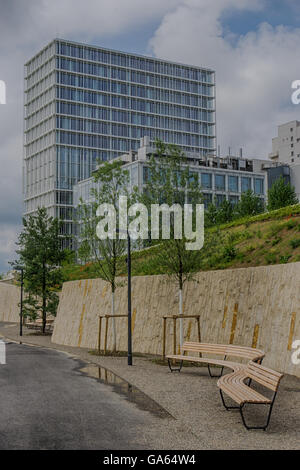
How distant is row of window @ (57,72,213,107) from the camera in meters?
107

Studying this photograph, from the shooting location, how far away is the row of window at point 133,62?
108 m

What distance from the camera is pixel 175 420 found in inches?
379

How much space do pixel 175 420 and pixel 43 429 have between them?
2.26 m

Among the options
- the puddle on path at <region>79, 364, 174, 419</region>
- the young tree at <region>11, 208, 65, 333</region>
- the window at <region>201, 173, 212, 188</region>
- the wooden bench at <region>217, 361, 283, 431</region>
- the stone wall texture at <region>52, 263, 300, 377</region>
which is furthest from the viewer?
the window at <region>201, 173, 212, 188</region>

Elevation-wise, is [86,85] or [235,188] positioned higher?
[86,85]

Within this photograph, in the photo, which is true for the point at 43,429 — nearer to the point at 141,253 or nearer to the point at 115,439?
the point at 115,439

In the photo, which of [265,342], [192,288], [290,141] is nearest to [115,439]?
[265,342]

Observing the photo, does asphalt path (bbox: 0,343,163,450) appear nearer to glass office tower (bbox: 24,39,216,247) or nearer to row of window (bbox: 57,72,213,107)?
glass office tower (bbox: 24,39,216,247)

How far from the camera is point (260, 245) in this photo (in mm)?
23438

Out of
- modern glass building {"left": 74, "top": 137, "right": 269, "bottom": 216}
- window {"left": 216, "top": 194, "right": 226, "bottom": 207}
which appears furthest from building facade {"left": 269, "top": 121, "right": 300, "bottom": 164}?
window {"left": 216, "top": 194, "right": 226, "bottom": 207}

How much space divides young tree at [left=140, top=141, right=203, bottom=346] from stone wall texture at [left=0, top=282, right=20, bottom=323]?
46553mm

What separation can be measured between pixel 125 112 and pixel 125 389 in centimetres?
10386

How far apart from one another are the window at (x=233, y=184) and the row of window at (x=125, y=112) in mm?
36446

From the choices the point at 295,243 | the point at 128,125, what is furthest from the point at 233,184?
the point at 295,243
